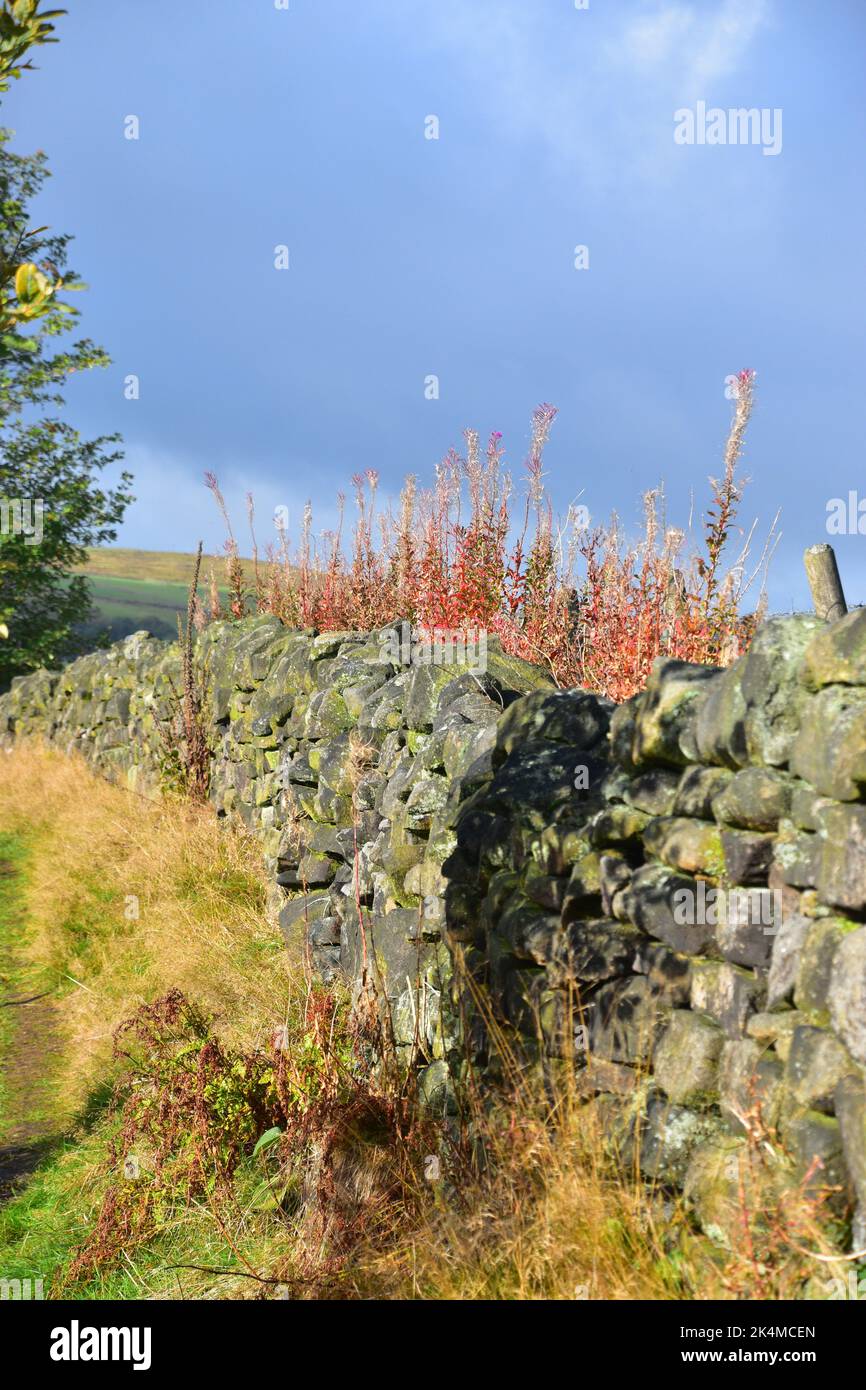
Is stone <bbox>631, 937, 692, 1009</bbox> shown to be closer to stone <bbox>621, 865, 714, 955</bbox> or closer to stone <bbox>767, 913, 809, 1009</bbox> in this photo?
stone <bbox>621, 865, 714, 955</bbox>

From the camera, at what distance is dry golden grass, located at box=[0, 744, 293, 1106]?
6.58 meters

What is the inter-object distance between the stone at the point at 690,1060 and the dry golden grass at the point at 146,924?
281 cm

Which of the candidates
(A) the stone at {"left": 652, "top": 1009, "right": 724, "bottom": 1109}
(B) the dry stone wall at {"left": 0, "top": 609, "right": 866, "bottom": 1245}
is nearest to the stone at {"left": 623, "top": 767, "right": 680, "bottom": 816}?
(B) the dry stone wall at {"left": 0, "top": 609, "right": 866, "bottom": 1245}

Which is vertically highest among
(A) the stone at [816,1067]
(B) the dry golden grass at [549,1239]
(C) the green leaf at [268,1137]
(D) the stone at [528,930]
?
(D) the stone at [528,930]

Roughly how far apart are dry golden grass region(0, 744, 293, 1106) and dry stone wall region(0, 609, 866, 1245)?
2.21ft

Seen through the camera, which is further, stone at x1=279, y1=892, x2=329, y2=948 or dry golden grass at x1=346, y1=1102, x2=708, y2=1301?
stone at x1=279, y1=892, x2=329, y2=948

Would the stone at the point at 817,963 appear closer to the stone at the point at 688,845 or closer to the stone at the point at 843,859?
the stone at the point at 843,859

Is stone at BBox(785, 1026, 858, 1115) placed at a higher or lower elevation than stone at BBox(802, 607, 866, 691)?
lower

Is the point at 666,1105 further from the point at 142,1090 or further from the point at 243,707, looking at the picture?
the point at 243,707

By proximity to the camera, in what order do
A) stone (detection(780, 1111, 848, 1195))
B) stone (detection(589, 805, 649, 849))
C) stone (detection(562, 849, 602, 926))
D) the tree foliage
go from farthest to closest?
the tree foliage, stone (detection(562, 849, 602, 926)), stone (detection(589, 805, 649, 849)), stone (detection(780, 1111, 848, 1195))

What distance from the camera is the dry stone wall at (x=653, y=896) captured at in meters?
2.90

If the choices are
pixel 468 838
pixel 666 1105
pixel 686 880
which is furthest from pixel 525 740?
pixel 666 1105

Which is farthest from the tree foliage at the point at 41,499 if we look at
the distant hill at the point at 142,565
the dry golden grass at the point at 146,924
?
the distant hill at the point at 142,565
